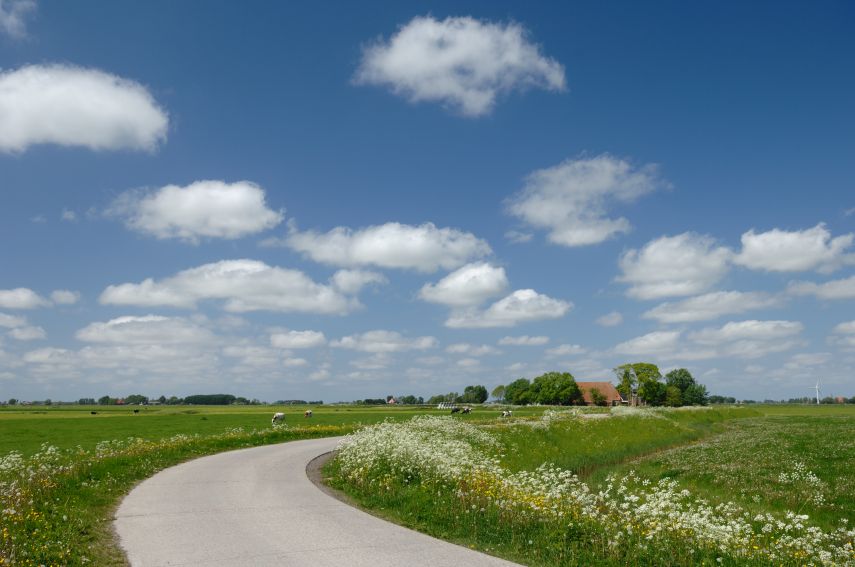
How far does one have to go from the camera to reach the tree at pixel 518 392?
170 metres

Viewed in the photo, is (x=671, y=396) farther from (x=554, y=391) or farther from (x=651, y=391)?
(x=554, y=391)

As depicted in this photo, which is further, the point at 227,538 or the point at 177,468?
the point at 177,468

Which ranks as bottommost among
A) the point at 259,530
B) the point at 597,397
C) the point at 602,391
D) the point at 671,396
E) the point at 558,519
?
the point at 597,397

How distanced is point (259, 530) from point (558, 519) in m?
5.89

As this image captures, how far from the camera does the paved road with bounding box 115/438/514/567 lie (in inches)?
383

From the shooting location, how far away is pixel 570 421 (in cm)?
4253

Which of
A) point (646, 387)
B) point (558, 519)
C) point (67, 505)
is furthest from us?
point (646, 387)

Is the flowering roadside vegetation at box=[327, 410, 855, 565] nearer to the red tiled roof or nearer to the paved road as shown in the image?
the paved road

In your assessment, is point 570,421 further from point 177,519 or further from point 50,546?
point 50,546

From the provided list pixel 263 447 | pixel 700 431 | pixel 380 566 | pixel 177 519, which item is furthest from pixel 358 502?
pixel 700 431

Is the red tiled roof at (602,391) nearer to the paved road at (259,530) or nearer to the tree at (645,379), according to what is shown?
the tree at (645,379)

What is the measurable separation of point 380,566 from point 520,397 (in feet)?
552

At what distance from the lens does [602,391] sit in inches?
6649

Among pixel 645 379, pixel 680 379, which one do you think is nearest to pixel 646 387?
pixel 645 379
